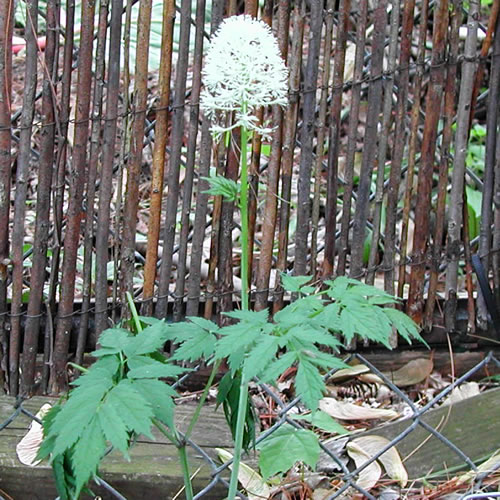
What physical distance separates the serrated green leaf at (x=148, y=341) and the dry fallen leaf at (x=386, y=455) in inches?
33.6

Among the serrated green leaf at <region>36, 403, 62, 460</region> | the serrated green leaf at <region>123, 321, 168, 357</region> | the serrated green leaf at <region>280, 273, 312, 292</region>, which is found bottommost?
the serrated green leaf at <region>36, 403, 62, 460</region>

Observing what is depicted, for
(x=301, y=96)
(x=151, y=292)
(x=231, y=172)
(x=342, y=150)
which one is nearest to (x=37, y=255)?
(x=151, y=292)

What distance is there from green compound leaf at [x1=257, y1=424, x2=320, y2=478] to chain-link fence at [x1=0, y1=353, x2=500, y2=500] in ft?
0.80

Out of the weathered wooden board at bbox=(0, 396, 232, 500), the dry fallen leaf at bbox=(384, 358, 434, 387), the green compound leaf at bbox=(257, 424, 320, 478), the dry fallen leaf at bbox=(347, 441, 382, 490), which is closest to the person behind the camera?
the green compound leaf at bbox=(257, 424, 320, 478)

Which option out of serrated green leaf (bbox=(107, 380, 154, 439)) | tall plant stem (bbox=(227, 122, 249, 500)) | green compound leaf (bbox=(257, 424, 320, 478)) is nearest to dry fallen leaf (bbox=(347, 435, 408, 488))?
green compound leaf (bbox=(257, 424, 320, 478))

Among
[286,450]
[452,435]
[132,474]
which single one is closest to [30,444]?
[132,474]

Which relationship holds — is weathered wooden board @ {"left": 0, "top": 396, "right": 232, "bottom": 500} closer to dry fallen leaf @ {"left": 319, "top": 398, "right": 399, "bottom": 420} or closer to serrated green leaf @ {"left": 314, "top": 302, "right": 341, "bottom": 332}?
dry fallen leaf @ {"left": 319, "top": 398, "right": 399, "bottom": 420}

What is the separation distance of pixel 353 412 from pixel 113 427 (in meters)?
1.19

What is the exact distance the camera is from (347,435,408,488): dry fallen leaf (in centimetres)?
185

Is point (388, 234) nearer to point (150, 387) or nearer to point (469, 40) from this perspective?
point (469, 40)

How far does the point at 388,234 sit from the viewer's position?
6.75ft

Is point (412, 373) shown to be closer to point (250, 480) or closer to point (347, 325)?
point (250, 480)

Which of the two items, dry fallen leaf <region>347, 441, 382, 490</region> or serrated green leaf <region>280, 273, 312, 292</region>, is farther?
dry fallen leaf <region>347, 441, 382, 490</region>

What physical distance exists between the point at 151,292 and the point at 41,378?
1.16ft
